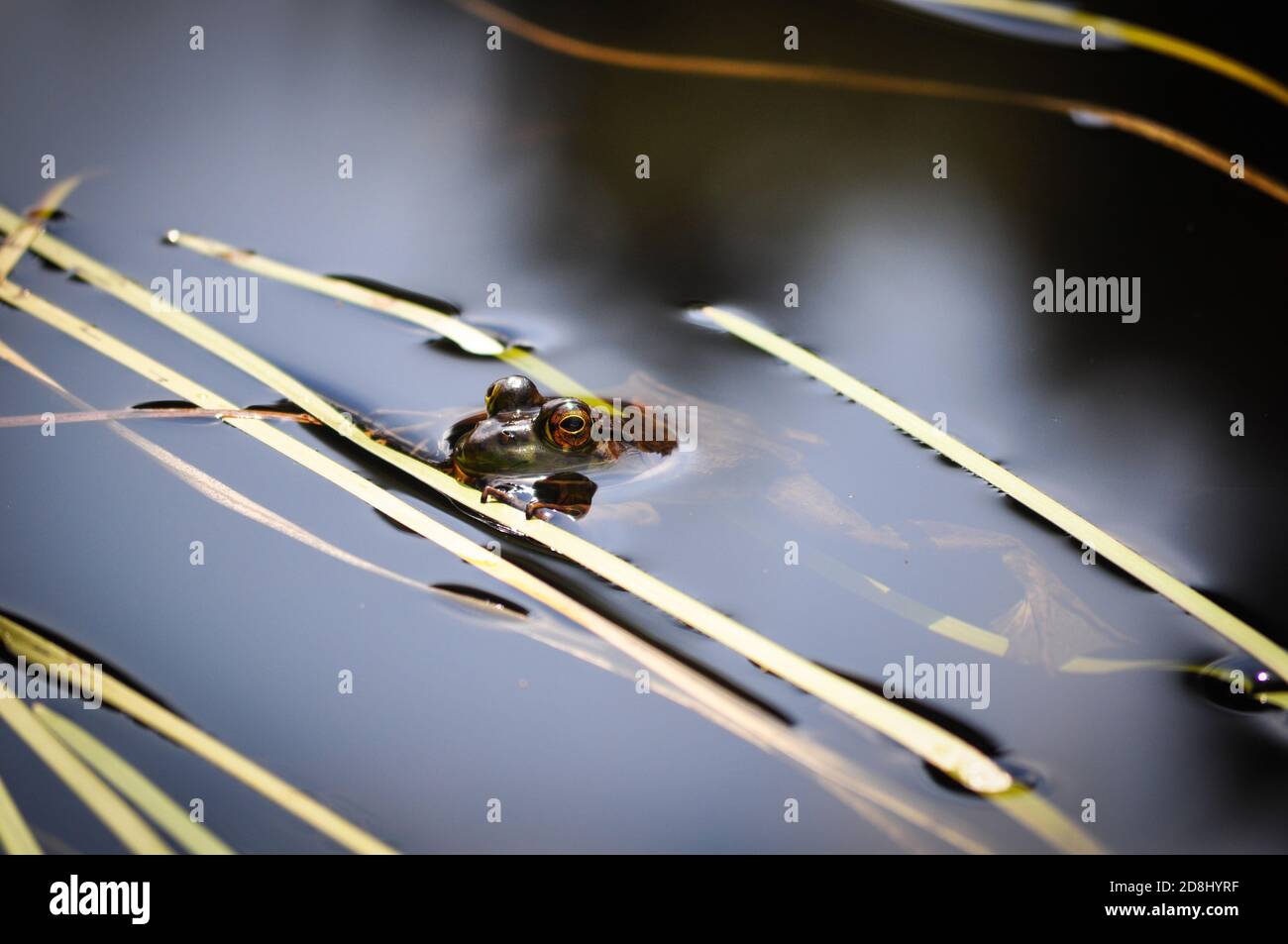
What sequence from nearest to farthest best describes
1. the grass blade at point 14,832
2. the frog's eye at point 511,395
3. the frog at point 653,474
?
the grass blade at point 14,832
the frog at point 653,474
the frog's eye at point 511,395

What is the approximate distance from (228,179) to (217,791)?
2.35 meters

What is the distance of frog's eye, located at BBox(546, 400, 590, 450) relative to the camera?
2.48 m

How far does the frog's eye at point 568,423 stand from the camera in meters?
2.48

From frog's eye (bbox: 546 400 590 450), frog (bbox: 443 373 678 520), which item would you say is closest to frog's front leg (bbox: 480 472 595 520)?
frog (bbox: 443 373 678 520)

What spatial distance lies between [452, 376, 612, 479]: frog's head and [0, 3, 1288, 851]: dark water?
0.17 m

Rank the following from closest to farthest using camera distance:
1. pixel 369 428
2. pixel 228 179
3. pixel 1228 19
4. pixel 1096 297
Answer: pixel 369 428 < pixel 1096 297 < pixel 228 179 < pixel 1228 19

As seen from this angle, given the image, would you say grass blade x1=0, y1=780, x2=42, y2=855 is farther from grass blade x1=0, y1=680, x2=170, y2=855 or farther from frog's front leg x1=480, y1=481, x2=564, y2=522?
frog's front leg x1=480, y1=481, x2=564, y2=522

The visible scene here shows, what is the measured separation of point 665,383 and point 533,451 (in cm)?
53

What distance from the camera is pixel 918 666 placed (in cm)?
221

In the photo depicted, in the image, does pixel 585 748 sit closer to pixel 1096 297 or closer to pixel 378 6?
pixel 1096 297

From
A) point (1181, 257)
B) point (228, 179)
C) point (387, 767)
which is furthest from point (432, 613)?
point (1181, 257)

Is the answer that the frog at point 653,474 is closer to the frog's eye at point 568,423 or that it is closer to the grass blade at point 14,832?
the frog's eye at point 568,423

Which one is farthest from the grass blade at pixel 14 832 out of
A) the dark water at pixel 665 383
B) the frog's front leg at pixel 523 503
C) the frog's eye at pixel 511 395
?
the frog's eye at pixel 511 395

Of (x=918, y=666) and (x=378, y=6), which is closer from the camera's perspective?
(x=918, y=666)
